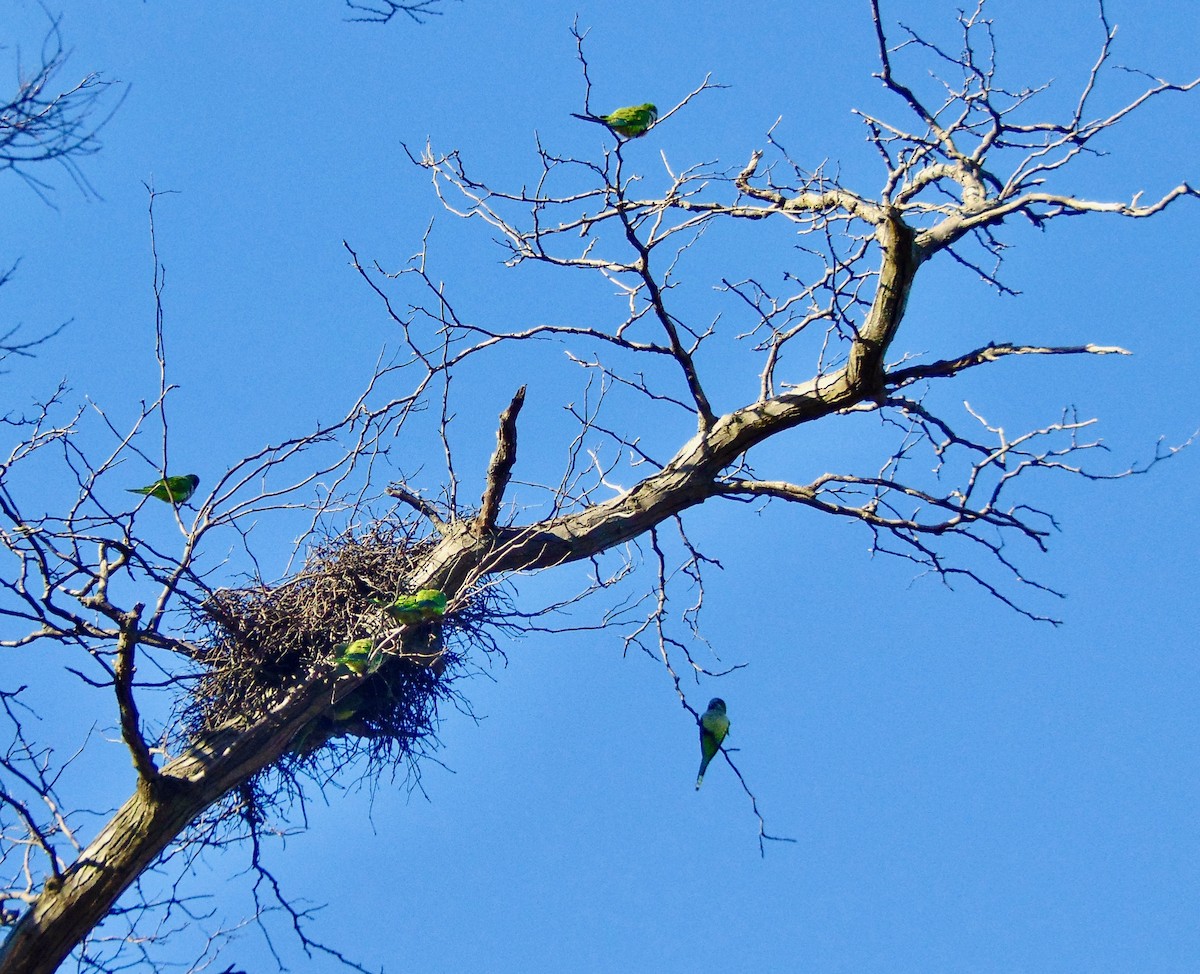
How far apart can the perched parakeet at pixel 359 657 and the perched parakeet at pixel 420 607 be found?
16 cm

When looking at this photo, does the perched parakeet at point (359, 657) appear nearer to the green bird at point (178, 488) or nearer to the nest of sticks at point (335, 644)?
the nest of sticks at point (335, 644)

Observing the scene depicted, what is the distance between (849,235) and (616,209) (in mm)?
995

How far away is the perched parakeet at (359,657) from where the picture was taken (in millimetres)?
4031

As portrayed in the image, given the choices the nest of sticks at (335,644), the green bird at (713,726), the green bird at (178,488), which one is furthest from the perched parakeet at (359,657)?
the green bird at (713,726)

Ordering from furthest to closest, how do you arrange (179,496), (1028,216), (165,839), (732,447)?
(179,496) < (732,447) < (1028,216) < (165,839)

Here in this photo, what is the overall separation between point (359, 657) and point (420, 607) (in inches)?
11.2

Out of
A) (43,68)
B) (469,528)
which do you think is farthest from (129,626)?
(43,68)

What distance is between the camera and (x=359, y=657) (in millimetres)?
4102

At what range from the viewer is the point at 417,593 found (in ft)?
13.8

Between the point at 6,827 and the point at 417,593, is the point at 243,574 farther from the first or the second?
the point at 6,827

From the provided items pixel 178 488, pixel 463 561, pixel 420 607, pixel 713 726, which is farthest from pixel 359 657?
pixel 713 726

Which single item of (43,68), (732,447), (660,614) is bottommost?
(43,68)

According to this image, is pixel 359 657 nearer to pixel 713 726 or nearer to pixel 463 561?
pixel 463 561

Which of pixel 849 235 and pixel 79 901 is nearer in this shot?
pixel 79 901
